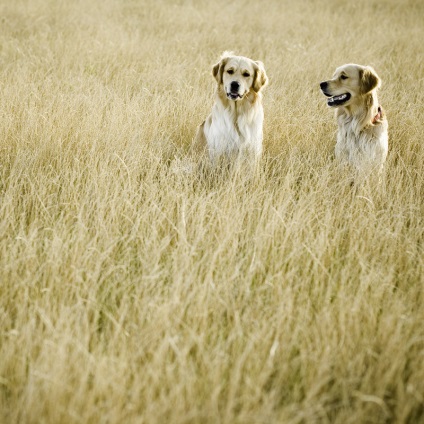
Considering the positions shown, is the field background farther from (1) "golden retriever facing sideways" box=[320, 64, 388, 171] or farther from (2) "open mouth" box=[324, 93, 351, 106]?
(2) "open mouth" box=[324, 93, 351, 106]

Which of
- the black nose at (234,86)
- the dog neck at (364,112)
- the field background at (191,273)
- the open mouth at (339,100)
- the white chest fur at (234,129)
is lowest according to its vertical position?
the field background at (191,273)

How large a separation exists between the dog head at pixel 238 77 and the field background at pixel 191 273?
0.57m

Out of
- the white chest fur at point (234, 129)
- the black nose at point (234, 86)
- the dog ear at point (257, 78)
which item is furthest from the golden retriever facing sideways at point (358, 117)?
the black nose at point (234, 86)

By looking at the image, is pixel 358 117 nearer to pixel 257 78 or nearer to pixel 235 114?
pixel 257 78

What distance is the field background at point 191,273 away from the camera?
1346 millimetres

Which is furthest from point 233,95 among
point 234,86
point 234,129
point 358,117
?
point 358,117

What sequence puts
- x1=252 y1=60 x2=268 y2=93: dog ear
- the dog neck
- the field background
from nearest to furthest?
the field background
the dog neck
x1=252 y1=60 x2=268 y2=93: dog ear

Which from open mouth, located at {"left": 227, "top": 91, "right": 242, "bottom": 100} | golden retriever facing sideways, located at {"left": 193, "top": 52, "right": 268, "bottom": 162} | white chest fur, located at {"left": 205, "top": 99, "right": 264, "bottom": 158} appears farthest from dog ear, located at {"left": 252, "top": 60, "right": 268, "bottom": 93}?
open mouth, located at {"left": 227, "top": 91, "right": 242, "bottom": 100}

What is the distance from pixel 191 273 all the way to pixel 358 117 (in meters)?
2.38

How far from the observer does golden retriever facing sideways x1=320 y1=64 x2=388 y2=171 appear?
3.24 m

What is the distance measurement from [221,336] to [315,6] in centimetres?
1147

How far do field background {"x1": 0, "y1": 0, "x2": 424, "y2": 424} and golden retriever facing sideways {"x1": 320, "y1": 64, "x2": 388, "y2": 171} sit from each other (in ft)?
0.66

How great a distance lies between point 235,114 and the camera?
11.5ft

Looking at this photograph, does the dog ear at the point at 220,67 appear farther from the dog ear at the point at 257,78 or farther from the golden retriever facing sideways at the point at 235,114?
the dog ear at the point at 257,78
